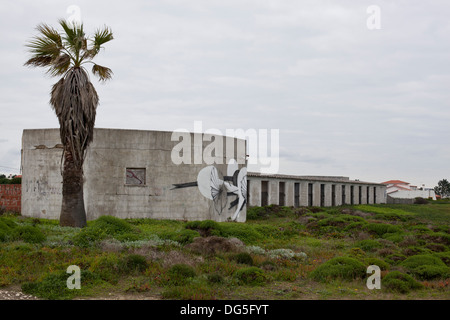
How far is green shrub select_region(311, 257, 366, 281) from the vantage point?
1098 centimetres

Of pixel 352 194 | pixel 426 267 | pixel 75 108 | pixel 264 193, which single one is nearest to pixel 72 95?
pixel 75 108

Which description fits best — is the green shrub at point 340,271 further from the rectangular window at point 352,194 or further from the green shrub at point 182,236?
the rectangular window at point 352,194

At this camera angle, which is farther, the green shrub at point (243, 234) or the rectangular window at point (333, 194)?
the rectangular window at point (333, 194)

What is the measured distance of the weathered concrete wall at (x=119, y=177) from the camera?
70.7 ft

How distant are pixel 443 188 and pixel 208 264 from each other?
105122 millimetres

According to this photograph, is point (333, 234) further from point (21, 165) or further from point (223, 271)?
point (21, 165)

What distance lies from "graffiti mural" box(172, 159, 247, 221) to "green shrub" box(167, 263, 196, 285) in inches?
478

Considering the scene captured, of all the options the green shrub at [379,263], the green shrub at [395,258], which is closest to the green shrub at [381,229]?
the green shrub at [395,258]

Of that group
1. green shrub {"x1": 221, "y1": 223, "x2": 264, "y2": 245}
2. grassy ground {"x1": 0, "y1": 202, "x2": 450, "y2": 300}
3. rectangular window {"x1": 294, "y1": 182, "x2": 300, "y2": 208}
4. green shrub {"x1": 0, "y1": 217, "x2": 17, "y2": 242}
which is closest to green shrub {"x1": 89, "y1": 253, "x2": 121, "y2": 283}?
grassy ground {"x1": 0, "y1": 202, "x2": 450, "y2": 300}

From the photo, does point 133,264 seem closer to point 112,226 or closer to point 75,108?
point 112,226

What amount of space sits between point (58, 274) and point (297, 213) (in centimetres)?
2344

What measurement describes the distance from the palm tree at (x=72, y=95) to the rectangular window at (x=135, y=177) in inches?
164

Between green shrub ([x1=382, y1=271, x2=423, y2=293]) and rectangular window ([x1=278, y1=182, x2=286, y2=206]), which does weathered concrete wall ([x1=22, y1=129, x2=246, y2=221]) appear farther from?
rectangular window ([x1=278, y1=182, x2=286, y2=206])

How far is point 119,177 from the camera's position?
2184 centimetres
